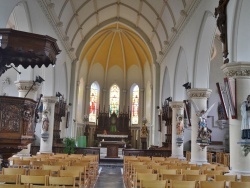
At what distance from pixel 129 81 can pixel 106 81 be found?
2.55 meters

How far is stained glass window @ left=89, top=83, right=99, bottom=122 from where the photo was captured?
1286 inches

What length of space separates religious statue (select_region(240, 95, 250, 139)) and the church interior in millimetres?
31

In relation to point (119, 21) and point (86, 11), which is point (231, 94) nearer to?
point (86, 11)

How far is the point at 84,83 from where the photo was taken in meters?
31.7

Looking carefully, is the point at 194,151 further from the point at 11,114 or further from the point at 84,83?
the point at 84,83

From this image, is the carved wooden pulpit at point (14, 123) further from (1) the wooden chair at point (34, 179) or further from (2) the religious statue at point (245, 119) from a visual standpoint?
(2) the religious statue at point (245, 119)

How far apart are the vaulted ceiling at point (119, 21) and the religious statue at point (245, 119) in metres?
7.39

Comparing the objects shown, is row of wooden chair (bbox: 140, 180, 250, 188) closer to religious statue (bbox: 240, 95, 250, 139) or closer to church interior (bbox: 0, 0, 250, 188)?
church interior (bbox: 0, 0, 250, 188)

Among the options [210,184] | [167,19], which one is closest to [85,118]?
[167,19]

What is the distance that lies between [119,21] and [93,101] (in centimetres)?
1044

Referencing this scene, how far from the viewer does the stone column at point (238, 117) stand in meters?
8.98

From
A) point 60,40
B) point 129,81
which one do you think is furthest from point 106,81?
point 60,40

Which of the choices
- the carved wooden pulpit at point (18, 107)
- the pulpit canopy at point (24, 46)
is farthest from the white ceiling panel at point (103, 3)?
the carved wooden pulpit at point (18, 107)

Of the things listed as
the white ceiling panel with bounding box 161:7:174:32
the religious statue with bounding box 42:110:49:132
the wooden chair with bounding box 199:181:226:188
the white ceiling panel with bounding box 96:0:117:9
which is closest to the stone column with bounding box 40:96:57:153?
the religious statue with bounding box 42:110:49:132
